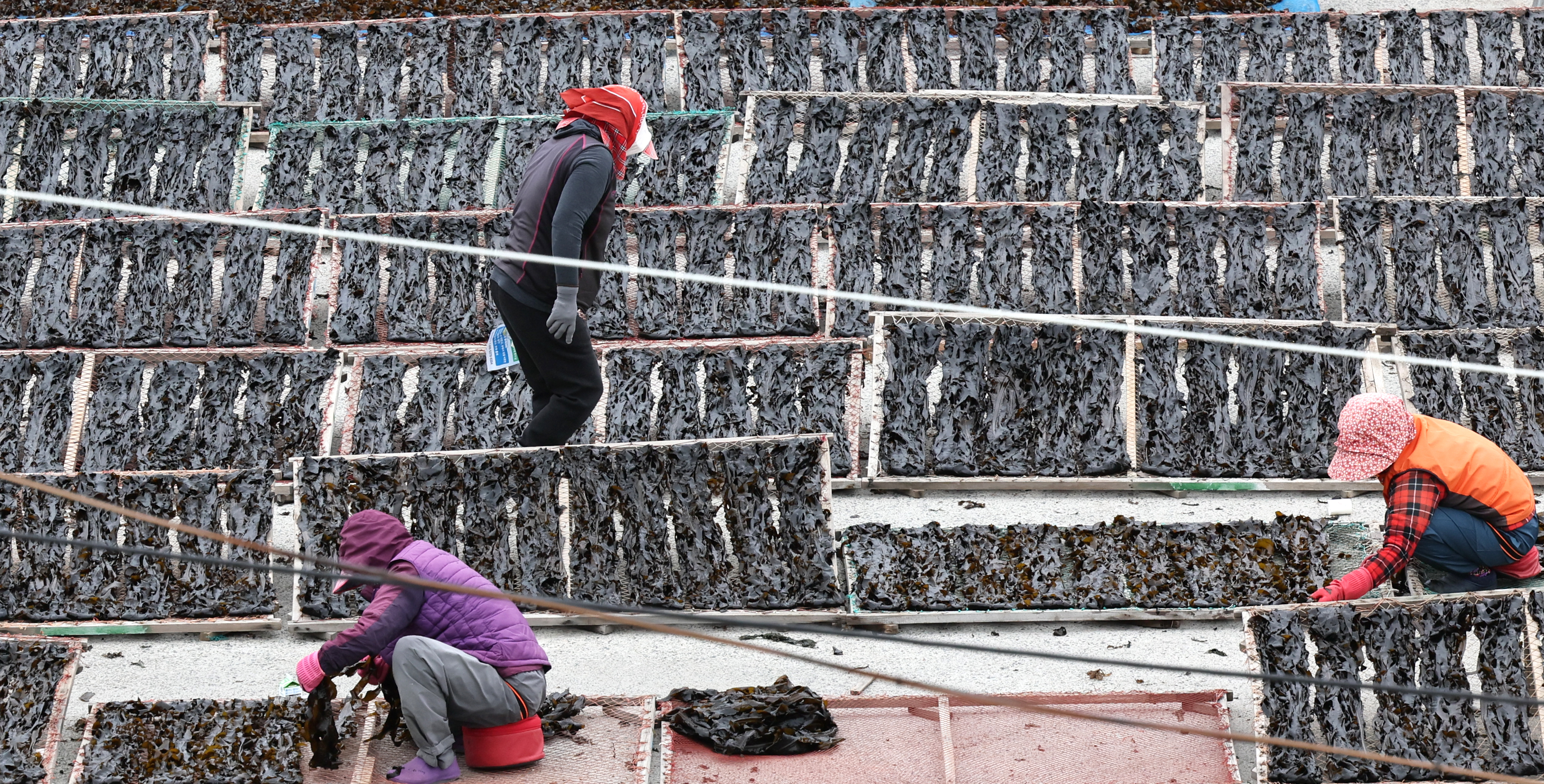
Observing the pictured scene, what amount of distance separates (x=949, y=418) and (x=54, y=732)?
4.35m

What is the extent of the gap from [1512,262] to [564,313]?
5478 millimetres

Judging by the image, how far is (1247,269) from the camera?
28.8 feet

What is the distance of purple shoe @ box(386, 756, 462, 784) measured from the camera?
550 centimetres

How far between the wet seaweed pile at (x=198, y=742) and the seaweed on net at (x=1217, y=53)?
7676 mm

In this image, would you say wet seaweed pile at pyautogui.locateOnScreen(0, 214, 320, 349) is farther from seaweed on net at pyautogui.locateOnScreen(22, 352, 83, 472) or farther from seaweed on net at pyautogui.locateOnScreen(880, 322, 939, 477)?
seaweed on net at pyautogui.locateOnScreen(880, 322, 939, 477)

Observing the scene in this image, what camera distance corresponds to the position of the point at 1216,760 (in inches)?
224

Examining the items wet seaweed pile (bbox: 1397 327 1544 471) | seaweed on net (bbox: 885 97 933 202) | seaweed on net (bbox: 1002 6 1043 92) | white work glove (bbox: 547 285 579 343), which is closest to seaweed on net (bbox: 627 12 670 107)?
seaweed on net (bbox: 885 97 933 202)

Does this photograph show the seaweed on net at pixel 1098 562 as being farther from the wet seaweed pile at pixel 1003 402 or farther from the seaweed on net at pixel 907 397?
the seaweed on net at pixel 907 397

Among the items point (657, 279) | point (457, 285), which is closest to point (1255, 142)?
point (657, 279)

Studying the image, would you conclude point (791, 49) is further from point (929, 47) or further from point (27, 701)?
point (27, 701)

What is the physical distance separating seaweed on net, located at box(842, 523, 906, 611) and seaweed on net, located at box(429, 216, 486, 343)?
268cm

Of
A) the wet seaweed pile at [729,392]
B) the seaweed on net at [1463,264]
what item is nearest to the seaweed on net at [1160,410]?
the wet seaweed pile at [729,392]

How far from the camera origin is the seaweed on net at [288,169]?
32.6ft

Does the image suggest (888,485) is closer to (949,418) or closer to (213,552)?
(949,418)
